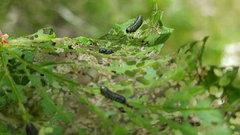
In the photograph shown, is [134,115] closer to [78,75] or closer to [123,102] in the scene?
[123,102]

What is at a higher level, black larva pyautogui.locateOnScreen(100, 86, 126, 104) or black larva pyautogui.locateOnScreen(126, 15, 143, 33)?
black larva pyautogui.locateOnScreen(126, 15, 143, 33)

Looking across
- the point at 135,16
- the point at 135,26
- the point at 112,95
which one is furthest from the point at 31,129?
Answer: the point at 135,16

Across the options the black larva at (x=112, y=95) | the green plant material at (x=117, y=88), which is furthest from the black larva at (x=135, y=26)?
the black larva at (x=112, y=95)

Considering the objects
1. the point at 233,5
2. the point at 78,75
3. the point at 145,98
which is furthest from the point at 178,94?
the point at 233,5

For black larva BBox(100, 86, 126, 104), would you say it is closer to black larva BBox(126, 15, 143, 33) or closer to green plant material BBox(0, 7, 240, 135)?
green plant material BBox(0, 7, 240, 135)

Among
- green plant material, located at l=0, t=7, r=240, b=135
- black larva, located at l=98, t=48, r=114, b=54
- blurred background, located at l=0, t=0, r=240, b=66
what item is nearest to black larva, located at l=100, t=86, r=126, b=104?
green plant material, located at l=0, t=7, r=240, b=135

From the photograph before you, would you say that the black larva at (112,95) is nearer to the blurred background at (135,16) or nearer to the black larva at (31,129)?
the black larva at (31,129)
